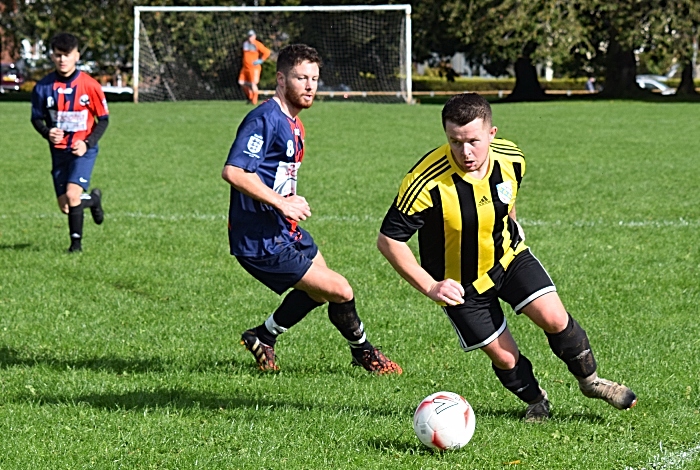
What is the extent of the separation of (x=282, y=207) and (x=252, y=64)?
911 inches

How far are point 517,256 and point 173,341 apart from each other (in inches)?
111

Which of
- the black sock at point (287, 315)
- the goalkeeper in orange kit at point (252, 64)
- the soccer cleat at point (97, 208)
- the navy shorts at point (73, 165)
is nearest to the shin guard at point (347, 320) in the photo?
the black sock at point (287, 315)

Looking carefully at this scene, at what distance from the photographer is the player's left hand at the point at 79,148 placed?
31.9ft

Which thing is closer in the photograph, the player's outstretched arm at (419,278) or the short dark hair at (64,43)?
the player's outstretched arm at (419,278)

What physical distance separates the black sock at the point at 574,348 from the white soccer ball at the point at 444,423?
1.90 ft

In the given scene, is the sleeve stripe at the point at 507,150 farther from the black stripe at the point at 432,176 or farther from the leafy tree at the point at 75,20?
the leafy tree at the point at 75,20

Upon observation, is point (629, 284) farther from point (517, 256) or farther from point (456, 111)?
point (456, 111)

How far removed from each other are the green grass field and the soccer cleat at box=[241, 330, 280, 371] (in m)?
0.13

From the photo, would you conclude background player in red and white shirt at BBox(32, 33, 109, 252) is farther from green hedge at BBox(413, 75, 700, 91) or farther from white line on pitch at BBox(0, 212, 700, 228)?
green hedge at BBox(413, 75, 700, 91)

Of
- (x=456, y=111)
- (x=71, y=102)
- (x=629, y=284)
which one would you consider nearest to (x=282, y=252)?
(x=456, y=111)

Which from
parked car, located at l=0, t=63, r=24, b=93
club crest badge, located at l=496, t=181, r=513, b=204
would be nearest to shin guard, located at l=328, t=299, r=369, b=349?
club crest badge, located at l=496, t=181, r=513, b=204

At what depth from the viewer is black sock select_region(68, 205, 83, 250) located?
10180 millimetres

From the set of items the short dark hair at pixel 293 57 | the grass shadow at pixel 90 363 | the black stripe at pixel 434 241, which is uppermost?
the short dark hair at pixel 293 57

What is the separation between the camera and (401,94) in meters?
31.0
